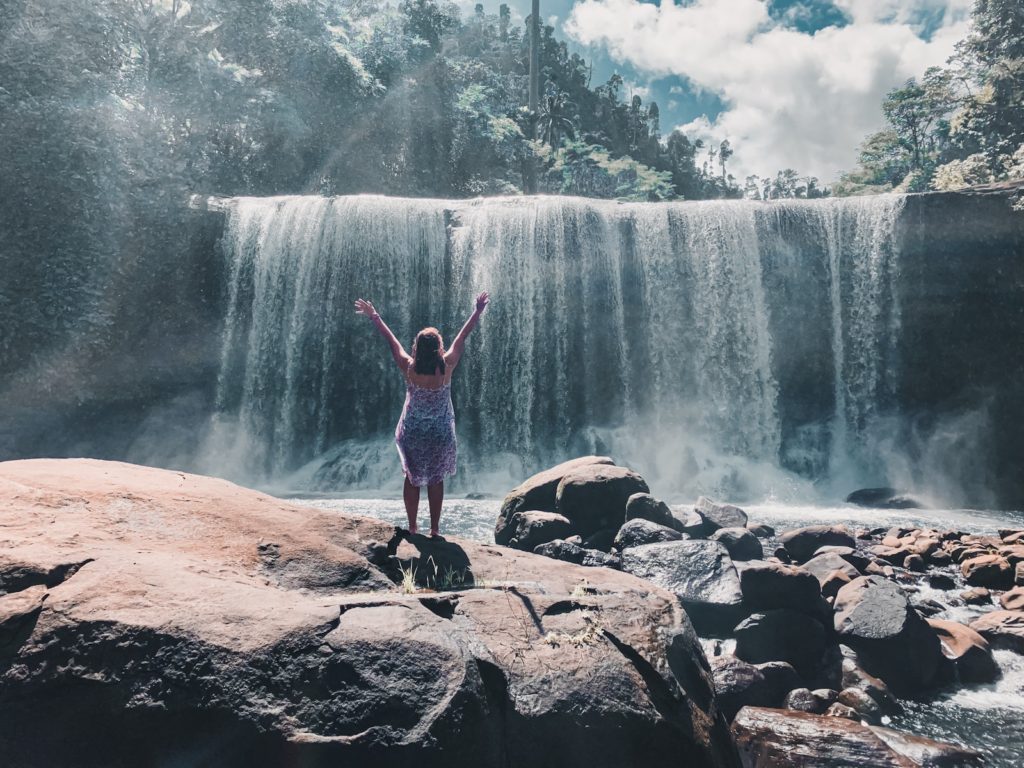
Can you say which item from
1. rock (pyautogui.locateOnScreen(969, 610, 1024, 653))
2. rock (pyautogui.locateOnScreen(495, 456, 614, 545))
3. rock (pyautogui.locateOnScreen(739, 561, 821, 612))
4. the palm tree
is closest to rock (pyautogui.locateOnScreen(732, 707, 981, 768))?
rock (pyautogui.locateOnScreen(739, 561, 821, 612))

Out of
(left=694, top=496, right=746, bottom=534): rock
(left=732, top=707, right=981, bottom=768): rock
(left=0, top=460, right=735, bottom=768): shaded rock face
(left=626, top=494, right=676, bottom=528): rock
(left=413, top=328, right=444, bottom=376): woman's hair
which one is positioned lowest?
(left=732, top=707, right=981, bottom=768): rock

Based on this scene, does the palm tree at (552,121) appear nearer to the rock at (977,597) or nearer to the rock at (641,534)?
the rock at (641,534)

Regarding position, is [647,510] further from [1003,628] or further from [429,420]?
[429,420]

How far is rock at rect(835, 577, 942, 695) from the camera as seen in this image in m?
5.77

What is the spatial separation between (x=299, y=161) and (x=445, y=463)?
29362 mm

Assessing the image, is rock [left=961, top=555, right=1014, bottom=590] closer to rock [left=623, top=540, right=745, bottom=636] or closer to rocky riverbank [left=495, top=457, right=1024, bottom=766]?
rocky riverbank [left=495, top=457, right=1024, bottom=766]

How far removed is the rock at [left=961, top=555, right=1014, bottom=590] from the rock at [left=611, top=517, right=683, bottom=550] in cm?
384

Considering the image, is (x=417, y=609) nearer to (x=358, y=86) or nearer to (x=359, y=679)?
(x=359, y=679)

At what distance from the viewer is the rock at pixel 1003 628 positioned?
6.47 m

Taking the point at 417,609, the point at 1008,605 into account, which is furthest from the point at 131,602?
the point at 1008,605

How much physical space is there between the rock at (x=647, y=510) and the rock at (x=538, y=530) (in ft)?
3.07

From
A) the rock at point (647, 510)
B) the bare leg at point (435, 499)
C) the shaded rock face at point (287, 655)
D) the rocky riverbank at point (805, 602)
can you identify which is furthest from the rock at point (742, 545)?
the shaded rock face at point (287, 655)

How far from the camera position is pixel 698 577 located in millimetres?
7102

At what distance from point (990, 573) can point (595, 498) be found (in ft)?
17.0
